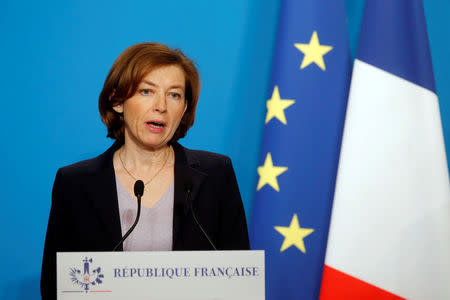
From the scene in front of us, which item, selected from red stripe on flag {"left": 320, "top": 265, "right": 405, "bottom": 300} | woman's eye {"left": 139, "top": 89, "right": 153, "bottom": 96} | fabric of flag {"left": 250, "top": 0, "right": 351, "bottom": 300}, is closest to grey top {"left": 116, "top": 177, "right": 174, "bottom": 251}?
woman's eye {"left": 139, "top": 89, "right": 153, "bottom": 96}

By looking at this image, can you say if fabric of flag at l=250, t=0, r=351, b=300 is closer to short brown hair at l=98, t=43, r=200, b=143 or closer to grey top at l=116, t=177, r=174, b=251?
short brown hair at l=98, t=43, r=200, b=143

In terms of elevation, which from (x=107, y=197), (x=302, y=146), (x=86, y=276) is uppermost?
(x=302, y=146)

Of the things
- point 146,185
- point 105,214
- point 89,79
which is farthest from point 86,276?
point 89,79

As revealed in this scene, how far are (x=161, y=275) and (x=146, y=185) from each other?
Answer: 1.56 feet

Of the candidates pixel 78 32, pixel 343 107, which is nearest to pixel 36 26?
pixel 78 32

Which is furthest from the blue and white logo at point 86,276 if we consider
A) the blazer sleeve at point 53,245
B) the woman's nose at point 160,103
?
the woman's nose at point 160,103

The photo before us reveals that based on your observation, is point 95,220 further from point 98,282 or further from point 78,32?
point 78,32

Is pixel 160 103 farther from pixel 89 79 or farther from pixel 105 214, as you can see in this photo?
pixel 89 79

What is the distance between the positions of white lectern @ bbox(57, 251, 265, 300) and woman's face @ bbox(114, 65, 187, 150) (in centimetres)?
48

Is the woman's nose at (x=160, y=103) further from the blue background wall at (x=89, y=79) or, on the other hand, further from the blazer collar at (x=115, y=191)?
the blue background wall at (x=89, y=79)

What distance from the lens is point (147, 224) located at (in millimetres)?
1279

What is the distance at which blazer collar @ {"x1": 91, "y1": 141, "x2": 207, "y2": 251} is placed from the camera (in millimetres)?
1240

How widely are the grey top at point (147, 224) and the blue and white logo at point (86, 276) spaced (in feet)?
1.09

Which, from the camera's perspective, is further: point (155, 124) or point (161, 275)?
point (155, 124)
